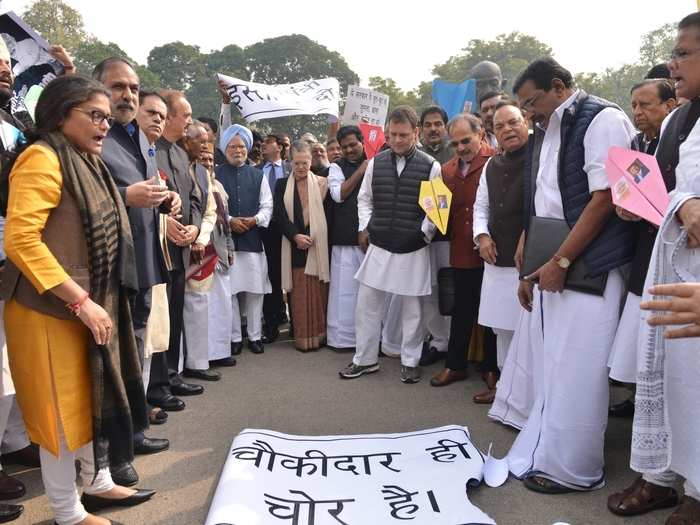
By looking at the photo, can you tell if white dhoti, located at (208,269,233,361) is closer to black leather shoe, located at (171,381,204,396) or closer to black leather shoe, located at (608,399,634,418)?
black leather shoe, located at (171,381,204,396)

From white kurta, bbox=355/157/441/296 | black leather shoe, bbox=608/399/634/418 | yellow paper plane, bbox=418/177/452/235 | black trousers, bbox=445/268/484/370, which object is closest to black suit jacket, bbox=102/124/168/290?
white kurta, bbox=355/157/441/296

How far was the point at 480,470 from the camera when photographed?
2.71m

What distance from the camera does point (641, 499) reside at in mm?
2449

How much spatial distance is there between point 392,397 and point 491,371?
745mm

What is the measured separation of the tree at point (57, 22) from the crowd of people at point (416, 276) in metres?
29.6

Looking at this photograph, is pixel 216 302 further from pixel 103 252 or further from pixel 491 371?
pixel 103 252

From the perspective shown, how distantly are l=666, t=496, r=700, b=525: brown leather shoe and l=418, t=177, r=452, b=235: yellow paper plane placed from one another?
222cm

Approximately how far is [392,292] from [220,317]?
1485 mm

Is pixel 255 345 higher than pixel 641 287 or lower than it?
lower

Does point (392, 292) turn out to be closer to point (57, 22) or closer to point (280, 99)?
point (280, 99)

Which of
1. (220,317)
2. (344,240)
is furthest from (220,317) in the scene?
(344,240)

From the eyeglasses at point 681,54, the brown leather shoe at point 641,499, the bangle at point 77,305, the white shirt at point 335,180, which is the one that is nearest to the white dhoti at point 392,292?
the white shirt at point 335,180

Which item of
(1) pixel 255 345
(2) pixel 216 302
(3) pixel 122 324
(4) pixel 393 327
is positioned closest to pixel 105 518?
(3) pixel 122 324

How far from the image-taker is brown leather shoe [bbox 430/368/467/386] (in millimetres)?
4199
